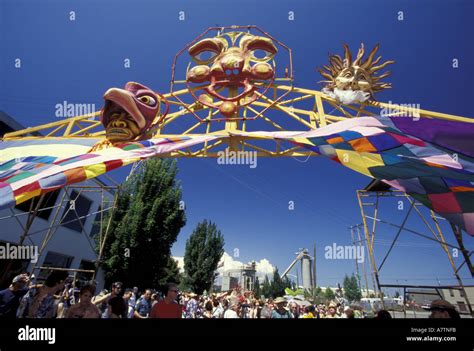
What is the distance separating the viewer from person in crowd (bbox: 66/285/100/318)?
391cm

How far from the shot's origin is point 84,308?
3.97 metres

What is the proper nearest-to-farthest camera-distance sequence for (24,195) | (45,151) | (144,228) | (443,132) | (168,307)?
(24,195) < (168,307) < (443,132) < (45,151) < (144,228)

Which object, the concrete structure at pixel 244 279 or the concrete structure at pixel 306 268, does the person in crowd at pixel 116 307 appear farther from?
the concrete structure at pixel 306 268

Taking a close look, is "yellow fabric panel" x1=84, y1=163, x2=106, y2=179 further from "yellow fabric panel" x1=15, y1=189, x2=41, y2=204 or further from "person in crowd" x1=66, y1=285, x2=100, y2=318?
"person in crowd" x1=66, y1=285, x2=100, y2=318

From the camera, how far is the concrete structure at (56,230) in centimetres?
1353

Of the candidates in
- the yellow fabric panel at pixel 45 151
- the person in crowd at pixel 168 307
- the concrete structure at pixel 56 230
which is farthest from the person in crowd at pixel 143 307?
the concrete structure at pixel 56 230

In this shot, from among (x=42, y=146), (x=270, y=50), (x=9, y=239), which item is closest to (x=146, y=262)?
(x=9, y=239)

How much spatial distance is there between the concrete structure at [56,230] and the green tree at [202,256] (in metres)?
11.6

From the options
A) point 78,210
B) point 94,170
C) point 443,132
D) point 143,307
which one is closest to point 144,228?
point 78,210

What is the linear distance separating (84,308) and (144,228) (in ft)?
39.7

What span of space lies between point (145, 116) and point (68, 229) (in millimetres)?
14801

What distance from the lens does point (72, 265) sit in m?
18.7

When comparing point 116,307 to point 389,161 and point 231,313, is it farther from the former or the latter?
point 389,161

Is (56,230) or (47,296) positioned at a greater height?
(56,230)
